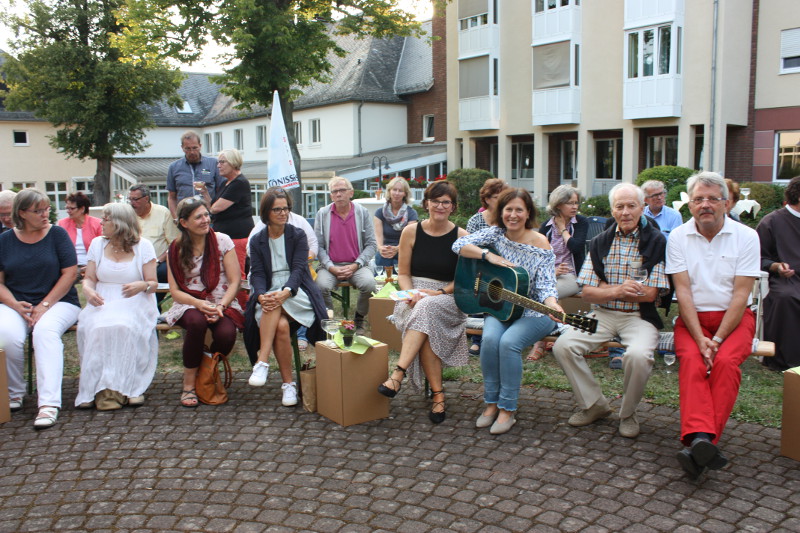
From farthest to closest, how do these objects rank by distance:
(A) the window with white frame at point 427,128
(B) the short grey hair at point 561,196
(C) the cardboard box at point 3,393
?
(A) the window with white frame at point 427,128
(B) the short grey hair at point 561,196
(C) the cardboard box at point 3,393

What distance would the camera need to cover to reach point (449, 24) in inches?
1201

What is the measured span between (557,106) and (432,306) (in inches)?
896

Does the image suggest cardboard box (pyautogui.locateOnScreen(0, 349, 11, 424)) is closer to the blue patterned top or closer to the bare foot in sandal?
the bare foot in sandal

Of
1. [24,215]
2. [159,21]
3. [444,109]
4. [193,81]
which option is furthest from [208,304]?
[193,81]

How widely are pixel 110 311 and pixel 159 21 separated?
1862 centimetres

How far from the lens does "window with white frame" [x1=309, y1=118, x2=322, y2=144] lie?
121 ft

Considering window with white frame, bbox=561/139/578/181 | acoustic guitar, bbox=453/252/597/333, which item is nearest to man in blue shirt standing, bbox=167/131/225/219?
acoustic guitar, bbox=453/252/597/333

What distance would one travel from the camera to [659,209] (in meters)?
7.42

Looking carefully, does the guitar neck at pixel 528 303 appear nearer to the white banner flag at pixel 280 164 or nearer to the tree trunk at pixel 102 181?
the white banner flag at pixel 280 164

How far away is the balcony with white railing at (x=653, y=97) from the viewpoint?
22797 millimetres

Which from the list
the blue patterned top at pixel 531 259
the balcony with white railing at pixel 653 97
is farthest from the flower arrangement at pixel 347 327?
the balcony with white railing at pixel 653 97

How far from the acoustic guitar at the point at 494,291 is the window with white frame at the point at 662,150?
70.7ft

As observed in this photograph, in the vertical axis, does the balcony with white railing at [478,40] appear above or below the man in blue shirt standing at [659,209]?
above

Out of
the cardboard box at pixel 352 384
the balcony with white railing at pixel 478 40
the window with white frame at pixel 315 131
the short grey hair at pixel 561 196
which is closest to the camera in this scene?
the cardboard box at pixel 352 384
